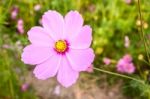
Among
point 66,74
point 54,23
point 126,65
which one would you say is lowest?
point 126,65

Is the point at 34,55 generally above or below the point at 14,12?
above

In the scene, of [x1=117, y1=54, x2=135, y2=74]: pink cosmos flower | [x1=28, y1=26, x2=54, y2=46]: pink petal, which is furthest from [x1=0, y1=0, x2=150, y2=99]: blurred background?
[x1=28, y1=26, x2=54, y2=46]: pink petal

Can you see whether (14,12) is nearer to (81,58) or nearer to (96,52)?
(96,52)

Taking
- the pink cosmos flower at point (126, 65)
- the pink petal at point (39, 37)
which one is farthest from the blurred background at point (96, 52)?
the pink petal at point (39, 37)

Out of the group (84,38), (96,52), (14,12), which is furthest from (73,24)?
→ (14,12)

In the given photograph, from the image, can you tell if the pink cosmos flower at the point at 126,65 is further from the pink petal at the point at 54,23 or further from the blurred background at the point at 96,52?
the pink petal at the point at 54,23

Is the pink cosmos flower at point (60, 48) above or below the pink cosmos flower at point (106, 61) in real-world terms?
above

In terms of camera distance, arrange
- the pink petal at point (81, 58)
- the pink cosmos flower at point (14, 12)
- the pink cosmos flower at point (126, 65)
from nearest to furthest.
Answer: the pink petal at point (81, 58)
the pink cosmos flower at point (126, 65)
the pink cosmos flower at point (14, 12)
